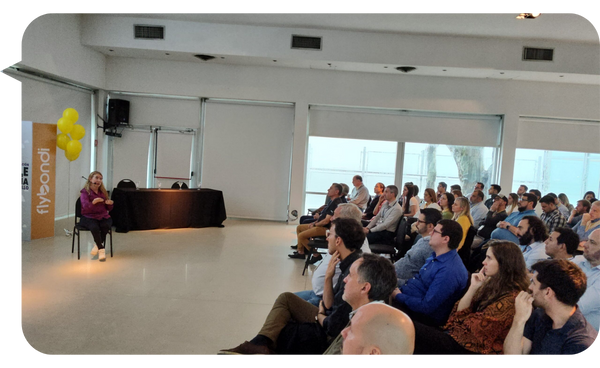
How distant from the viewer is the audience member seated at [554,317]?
1.90m

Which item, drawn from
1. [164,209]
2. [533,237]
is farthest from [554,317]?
[164,209]

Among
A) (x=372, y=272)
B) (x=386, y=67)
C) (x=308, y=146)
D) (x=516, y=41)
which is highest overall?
(x=516, y=41)

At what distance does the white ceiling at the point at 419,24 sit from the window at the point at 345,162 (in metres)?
1.76

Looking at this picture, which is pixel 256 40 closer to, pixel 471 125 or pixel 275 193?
pixel 275 193

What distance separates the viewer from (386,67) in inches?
359

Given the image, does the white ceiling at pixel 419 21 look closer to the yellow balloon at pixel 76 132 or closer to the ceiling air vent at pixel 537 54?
the ceiling air vent at pixel 537 54

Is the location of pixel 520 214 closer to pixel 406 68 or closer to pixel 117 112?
pixel 406 68

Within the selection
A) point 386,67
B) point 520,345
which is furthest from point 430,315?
point 386,67

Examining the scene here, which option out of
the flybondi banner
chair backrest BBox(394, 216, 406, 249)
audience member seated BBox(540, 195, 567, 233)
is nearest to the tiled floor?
the flybondi banner

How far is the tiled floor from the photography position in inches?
131

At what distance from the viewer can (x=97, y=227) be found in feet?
19.0

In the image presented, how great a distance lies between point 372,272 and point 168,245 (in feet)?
17.4

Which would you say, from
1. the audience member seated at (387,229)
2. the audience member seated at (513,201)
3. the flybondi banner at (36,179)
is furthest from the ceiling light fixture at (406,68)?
the flybondi banner at (36,179)

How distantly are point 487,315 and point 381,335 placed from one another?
122cm
